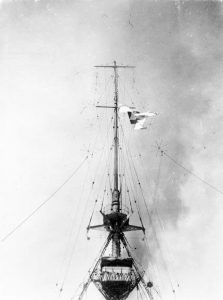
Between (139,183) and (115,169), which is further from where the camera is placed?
(115,169)

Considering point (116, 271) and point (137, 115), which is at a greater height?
point (137, 115)

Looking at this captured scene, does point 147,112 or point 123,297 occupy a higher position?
point 147,112

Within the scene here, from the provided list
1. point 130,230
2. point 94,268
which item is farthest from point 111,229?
point 94,268

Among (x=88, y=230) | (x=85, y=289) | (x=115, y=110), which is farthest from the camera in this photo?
(x=115, y=110)

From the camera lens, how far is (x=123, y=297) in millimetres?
25141

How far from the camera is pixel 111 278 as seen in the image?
81.0ft

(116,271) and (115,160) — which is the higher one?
(115,160)

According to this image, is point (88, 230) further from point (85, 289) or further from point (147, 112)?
point (147, 112)

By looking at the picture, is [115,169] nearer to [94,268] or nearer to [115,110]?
[115,110]

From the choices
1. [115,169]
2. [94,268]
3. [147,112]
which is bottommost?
[94,268]

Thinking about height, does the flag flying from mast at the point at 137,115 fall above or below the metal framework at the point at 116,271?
above

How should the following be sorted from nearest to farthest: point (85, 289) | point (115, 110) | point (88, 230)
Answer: point (85, 289), point (88, 230), point (115, 110)

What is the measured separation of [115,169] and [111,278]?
7588 millimetres

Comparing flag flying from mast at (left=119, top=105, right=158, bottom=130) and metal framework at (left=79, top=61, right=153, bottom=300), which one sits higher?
flag flying from mast at (left=119, top=105, right=158, bottom=130)
